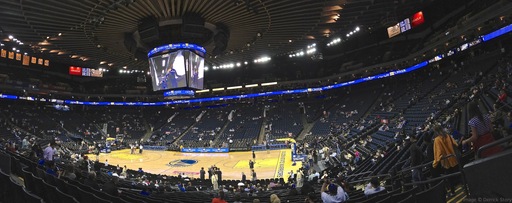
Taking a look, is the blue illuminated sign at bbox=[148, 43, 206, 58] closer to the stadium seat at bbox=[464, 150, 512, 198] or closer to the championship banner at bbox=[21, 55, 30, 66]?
the stadium seat at bbox=[464, 150, 512, 198]

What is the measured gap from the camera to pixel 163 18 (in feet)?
59.1

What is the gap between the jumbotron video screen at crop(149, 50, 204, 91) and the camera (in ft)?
64.4

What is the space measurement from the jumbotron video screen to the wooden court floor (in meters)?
7.58

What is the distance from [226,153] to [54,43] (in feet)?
68.1

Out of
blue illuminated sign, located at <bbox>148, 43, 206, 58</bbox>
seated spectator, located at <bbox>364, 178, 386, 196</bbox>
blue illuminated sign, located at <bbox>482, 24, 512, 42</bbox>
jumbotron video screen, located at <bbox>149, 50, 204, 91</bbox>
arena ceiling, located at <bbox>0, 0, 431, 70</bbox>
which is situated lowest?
seated spectator, located at <bbox>364, 178, 386, 196</bbox>

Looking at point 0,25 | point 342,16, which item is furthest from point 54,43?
point 342,16

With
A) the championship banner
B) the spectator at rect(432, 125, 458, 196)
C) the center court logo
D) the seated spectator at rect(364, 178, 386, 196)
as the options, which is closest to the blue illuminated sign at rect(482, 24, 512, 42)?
the spectator at rect(432, 125, 458, 196)

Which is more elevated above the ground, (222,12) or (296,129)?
(222,12)

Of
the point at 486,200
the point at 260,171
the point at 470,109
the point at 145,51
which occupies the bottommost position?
the point at 260,171

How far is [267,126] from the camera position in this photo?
41281 millimetres

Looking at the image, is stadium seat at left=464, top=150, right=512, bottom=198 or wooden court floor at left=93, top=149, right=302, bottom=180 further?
wooden court floor at left=93, top=149, right=302, bottom=180

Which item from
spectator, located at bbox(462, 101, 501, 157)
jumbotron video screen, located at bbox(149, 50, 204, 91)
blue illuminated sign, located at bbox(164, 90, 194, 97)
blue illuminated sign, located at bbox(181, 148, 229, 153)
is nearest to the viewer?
spectator, located at bbox(462, 101, 501, 157)

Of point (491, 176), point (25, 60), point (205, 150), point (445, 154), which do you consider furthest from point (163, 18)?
point (25, 60)

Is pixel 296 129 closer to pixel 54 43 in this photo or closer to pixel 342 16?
pixel 342 16
